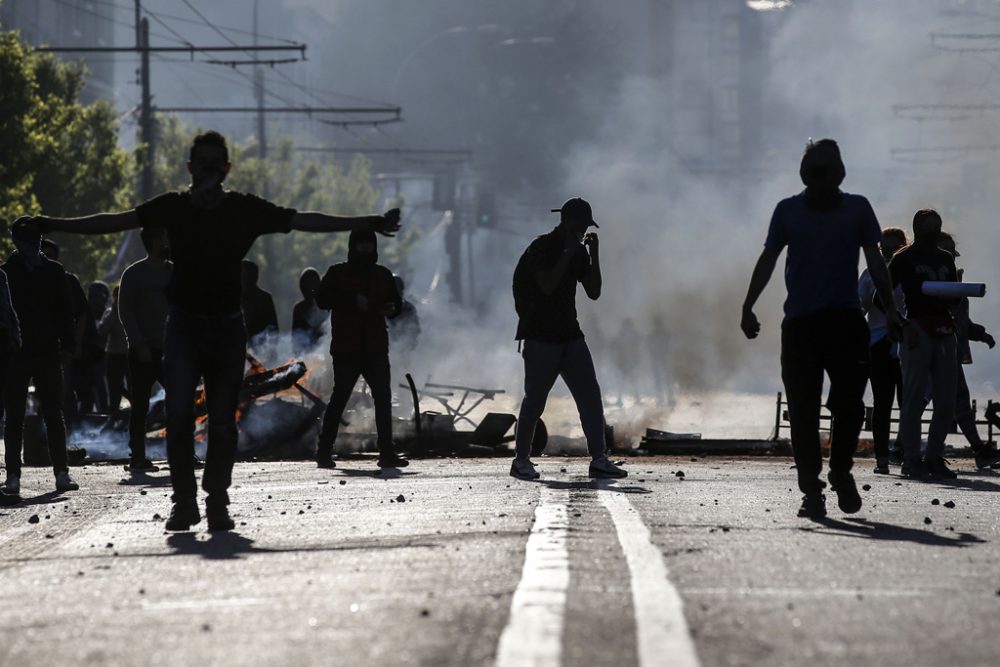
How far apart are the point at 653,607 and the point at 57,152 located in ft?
111

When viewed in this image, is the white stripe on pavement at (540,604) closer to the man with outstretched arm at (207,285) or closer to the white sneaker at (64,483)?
the man with outstretched arm at (207,285)

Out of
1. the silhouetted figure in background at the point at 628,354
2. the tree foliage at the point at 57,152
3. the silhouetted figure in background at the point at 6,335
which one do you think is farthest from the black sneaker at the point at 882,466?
the silhouetted figure in background at the point at 628,354

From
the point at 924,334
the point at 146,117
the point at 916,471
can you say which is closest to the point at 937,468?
the point at 916,471

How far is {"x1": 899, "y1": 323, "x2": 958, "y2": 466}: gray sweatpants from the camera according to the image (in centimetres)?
1157

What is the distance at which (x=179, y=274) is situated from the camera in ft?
26.6

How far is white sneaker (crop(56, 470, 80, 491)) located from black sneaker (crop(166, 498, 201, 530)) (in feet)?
11.5

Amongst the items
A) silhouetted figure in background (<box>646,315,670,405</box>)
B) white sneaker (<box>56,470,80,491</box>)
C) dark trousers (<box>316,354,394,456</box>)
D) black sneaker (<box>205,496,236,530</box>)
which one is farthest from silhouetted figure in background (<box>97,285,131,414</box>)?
silhouetted figure in background (<box>646,315,670,405</box>)

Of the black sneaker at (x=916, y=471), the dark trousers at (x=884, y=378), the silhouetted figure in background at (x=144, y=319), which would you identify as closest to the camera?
the black sneaker at (x=916, y=471)

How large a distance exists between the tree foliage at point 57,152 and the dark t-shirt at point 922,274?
23556 millimetres

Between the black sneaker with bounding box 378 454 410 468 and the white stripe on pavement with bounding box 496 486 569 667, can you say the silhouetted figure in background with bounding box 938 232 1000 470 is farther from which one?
the white stripe on pavement with bounding box 496 486 569 667

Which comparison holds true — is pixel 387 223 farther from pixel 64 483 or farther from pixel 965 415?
pixel 965 415

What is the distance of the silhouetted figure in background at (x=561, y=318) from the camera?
1138 cm

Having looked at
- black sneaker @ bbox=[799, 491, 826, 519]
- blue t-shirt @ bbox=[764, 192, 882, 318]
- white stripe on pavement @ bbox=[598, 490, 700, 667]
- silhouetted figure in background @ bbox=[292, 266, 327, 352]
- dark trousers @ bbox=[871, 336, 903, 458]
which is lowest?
black sneaker @ bbox=[799, 491, 826, 519]

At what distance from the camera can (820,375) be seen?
336 inches
